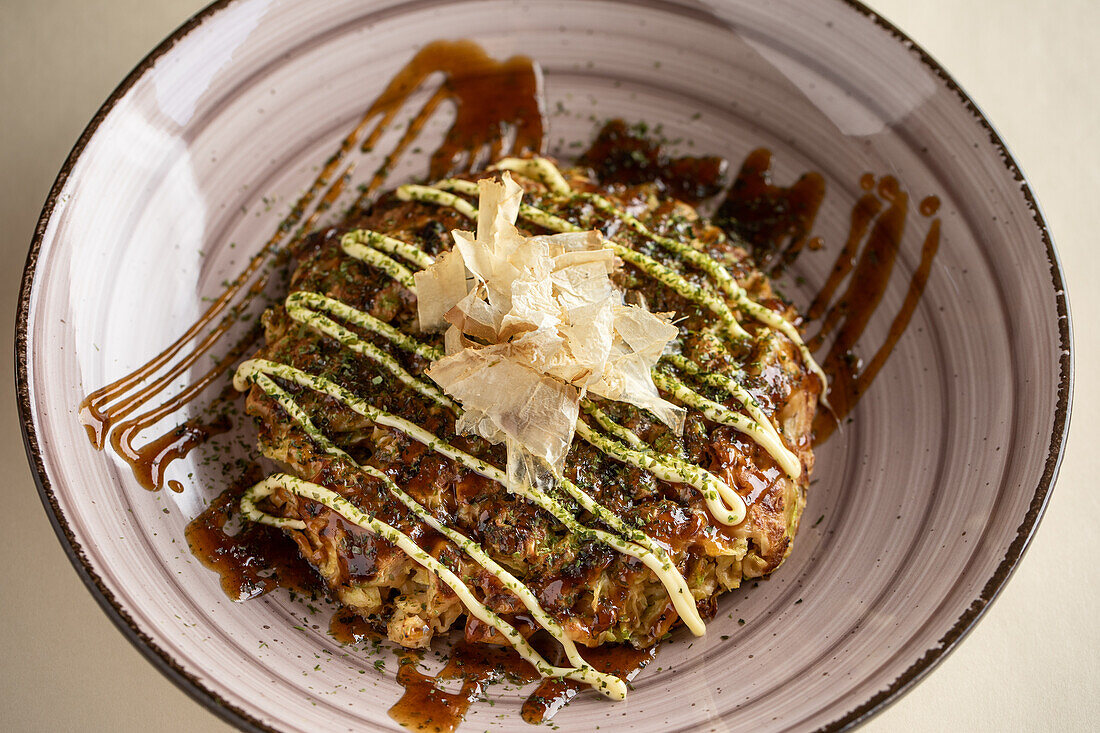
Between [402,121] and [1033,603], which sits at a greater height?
[402,121]

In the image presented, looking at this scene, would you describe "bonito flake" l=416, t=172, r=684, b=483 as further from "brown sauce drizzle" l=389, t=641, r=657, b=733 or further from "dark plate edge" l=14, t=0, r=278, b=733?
"dark plate edge" l=14, t=0, r=278, b=733

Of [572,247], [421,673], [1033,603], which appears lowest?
[421,673]

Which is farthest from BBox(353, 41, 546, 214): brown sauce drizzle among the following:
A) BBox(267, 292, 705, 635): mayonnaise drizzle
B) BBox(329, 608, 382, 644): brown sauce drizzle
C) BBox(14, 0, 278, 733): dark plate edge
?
BBox(329, 608, 382, 644): brown sauce drizzle

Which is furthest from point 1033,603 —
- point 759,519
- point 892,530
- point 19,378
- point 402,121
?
point 19,378

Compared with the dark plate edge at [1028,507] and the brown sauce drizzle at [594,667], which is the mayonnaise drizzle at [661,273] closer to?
the dark plate edge at [1028,507]

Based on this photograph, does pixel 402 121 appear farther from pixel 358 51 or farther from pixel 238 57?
pixel 238 57

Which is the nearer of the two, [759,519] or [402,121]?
[759,519]

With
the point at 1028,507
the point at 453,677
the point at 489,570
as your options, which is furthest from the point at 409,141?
the point at 1028,507
